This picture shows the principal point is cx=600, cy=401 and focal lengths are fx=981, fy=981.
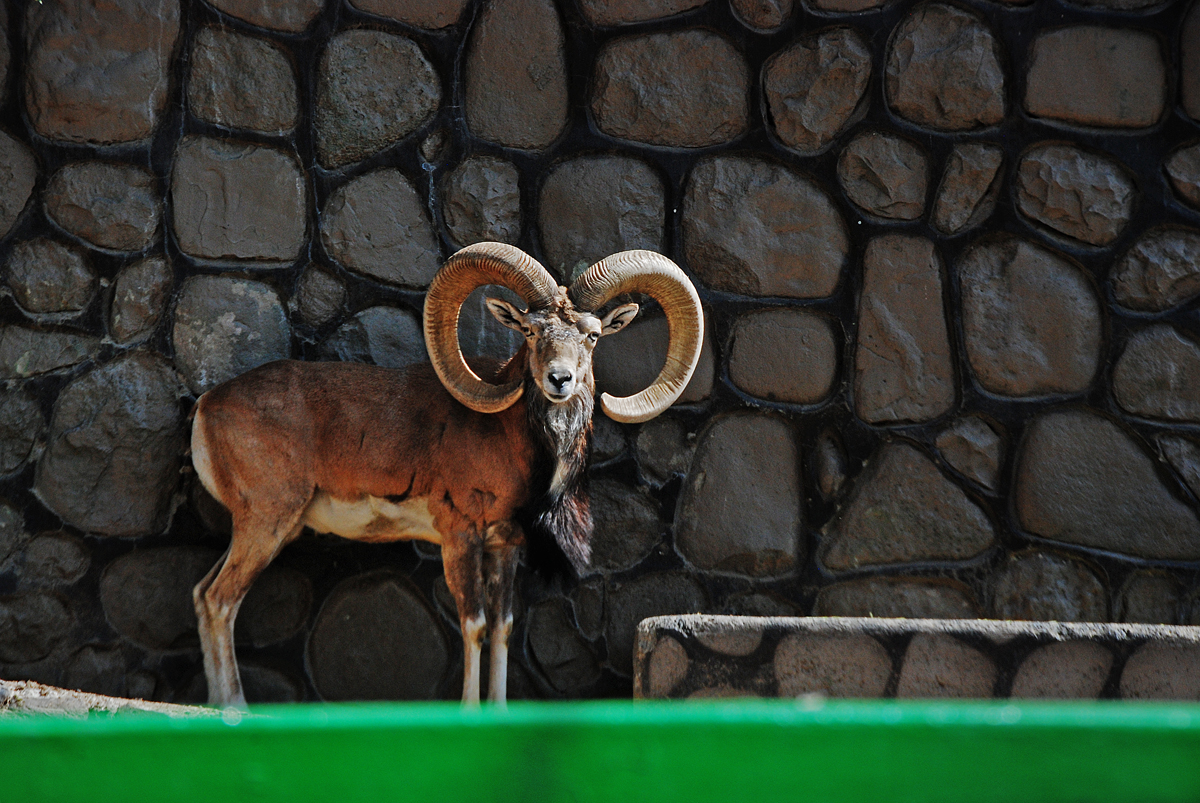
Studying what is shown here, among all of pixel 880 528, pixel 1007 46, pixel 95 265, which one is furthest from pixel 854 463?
pixel 95 265

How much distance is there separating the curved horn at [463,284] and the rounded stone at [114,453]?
1.41 metres

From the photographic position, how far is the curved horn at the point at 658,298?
13.9ft

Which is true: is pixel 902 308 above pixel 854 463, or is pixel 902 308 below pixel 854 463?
above

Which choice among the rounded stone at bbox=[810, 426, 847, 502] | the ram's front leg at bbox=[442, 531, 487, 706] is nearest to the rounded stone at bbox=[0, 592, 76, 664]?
the ram's front leg at bbox=[442, 531, 487, 706]

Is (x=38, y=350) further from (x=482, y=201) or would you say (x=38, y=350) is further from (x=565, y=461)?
(x=565, y=461)

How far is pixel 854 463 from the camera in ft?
16.0

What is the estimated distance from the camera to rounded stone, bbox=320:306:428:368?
4.82 meters

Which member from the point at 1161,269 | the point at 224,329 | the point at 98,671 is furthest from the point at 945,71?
the point at 98,671

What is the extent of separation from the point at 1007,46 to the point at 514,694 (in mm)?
4050

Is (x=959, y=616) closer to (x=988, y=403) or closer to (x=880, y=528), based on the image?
(x=880, y=528)

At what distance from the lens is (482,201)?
4.91 meters

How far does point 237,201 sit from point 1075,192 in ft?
13.5

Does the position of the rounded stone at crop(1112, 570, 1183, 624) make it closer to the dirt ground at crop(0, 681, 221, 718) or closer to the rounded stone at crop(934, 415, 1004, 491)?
the rounded stone at crop(934, 415, 1004, 491)

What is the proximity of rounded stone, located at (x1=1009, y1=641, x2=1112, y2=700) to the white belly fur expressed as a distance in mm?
2450
